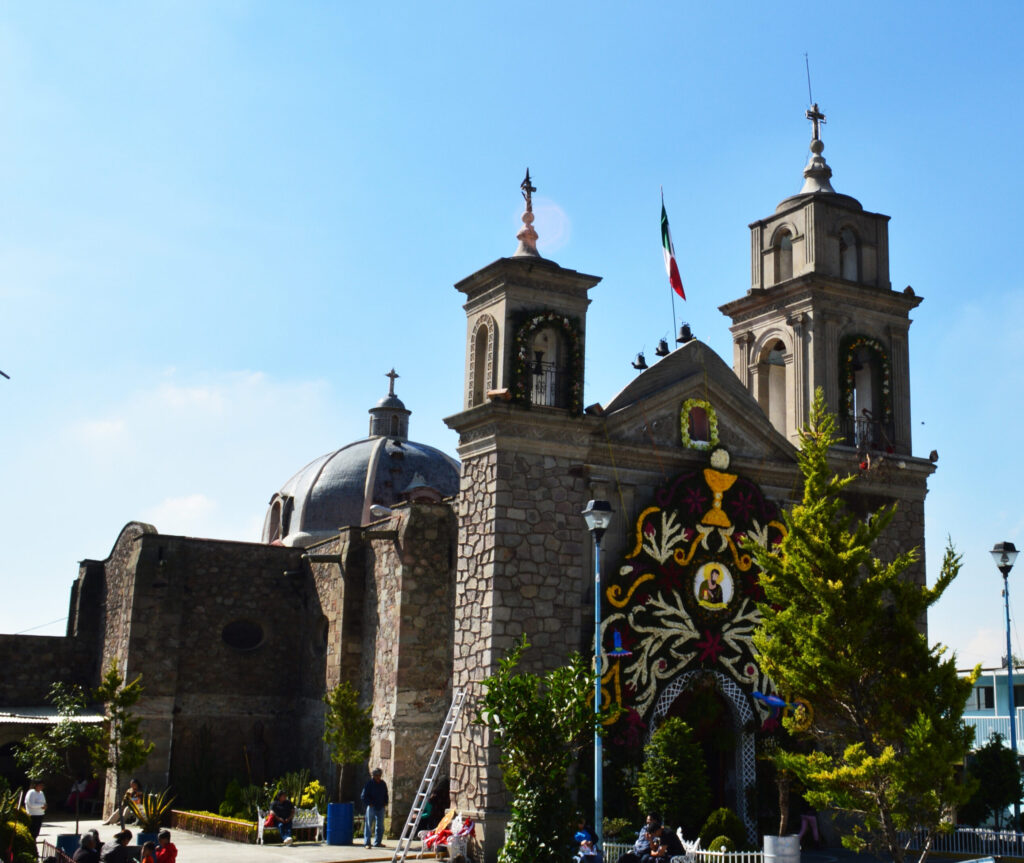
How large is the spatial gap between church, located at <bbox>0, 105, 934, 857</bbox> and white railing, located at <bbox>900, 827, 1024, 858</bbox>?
388 centimetres

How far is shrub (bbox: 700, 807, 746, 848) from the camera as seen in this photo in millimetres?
19781

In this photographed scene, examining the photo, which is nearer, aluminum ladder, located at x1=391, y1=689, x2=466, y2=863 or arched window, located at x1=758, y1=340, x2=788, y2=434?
aluminum ladder, located at x1=391, y1=689, x2=466, y2=863

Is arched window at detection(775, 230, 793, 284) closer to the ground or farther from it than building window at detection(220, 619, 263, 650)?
farther from it

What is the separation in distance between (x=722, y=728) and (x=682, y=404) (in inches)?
242

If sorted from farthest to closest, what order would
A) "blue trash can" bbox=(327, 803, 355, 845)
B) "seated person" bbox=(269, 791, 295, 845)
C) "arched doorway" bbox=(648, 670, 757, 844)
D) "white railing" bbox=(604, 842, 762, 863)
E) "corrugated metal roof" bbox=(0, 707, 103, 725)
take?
1. "corrugated metal roof" bbox=(0, 707, 103, 725)
2. "seated person" bbox=(269, 791, 295, 845)
3. "blue trash can" bbox=(327, 803, 355, 845)
4. "arched doorway" bbox=(648, 670, 757, 844)
5. "white railing" bbox=(604, 842, 762, 863)

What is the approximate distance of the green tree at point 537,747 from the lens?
52.2 ft

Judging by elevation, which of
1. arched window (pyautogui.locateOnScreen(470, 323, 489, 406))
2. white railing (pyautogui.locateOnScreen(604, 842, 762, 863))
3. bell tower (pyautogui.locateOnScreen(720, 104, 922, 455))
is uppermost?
bell tower (pyautogui.locateOnScreen(720, 104, 922, 455))

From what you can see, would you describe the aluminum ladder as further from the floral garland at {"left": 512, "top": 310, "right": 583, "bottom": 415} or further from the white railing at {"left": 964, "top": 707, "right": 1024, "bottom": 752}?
the white railing at {"left": 964, "top": 707, "right": 1024, "bottom": 752}

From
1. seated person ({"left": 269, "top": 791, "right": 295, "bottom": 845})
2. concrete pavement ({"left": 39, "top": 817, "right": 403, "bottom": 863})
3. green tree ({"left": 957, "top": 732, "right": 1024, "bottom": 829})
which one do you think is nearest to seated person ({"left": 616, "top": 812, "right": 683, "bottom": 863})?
concrete pavement ({"left": 39, "top": 817, "right": 403, "bottom": 863})

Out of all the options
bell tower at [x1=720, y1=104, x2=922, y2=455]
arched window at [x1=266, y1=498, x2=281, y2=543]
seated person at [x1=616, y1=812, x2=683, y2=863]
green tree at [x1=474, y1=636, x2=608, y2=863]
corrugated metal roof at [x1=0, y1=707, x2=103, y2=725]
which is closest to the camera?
green tree at [x1=474, y1=636, x2=608, y2=863]

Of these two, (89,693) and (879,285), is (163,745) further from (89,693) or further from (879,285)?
(879,285)

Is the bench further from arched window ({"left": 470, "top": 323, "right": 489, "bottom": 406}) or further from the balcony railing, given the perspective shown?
the balcony railing

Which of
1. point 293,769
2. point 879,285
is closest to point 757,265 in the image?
point 879,285

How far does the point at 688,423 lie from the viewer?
74.9ft
